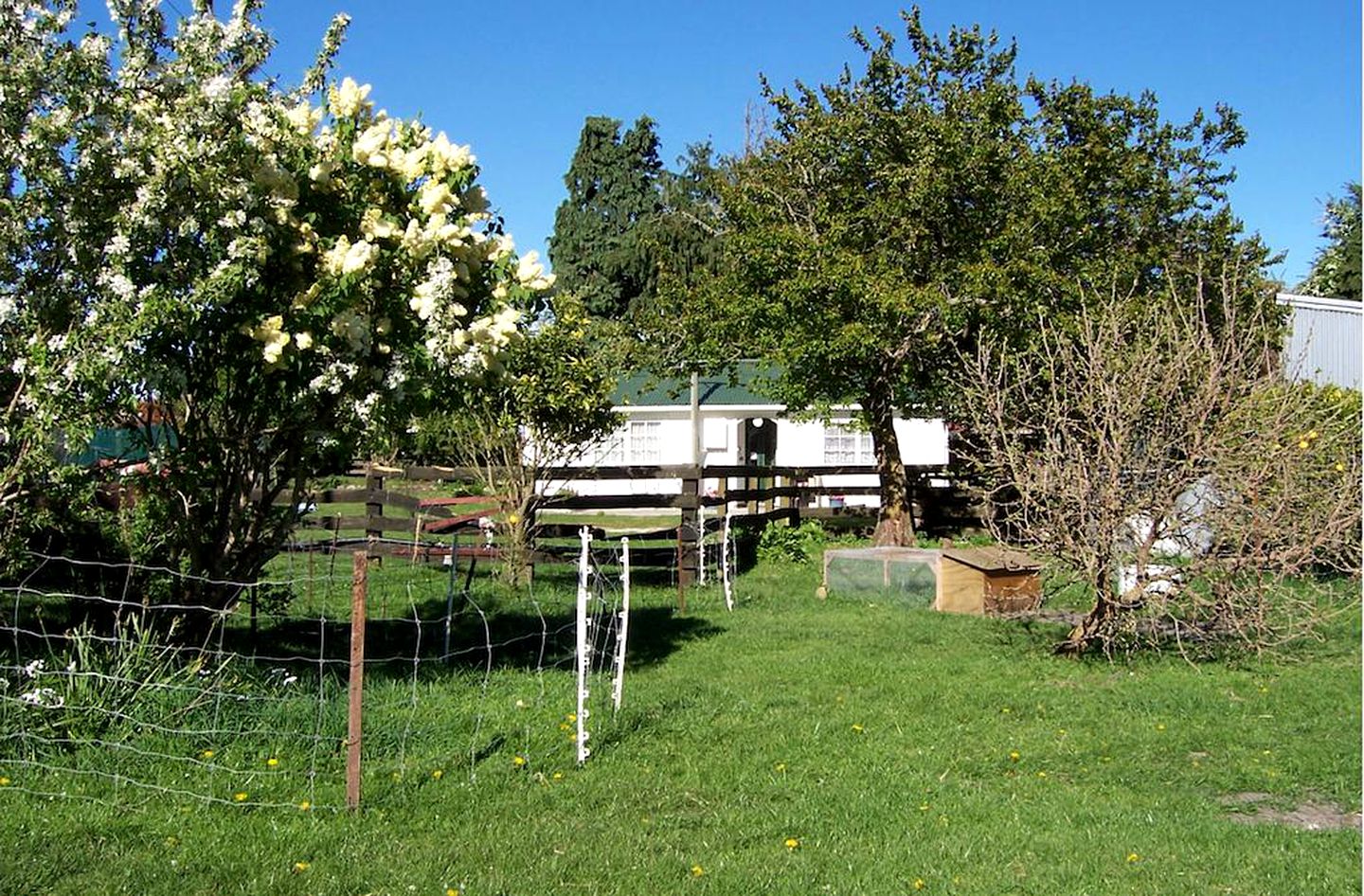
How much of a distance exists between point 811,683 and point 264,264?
4.65 m

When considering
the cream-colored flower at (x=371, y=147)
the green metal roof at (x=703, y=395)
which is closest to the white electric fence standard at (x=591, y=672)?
the cream-colored flower at (x=371, y=147)

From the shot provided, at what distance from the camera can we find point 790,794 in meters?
6.20

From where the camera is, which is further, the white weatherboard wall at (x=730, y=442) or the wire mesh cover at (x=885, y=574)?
the white weatherboard wall at (x=730, y=442)

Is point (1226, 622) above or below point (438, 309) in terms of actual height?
below

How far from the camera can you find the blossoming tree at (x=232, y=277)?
620 cm

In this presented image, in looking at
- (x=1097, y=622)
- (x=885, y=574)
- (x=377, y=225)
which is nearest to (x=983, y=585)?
(x=885, y=574)

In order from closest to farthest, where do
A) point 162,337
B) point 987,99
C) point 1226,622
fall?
point 162,337, point 1226,622, point 987,99

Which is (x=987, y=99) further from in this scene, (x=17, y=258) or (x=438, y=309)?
(x=17, y=258)

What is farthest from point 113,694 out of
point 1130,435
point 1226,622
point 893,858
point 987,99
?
point 987,99

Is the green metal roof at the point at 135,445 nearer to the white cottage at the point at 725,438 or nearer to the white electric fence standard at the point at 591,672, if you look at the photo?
the white electric fence standard at the point at 591,672

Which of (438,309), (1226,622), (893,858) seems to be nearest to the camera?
(893,858)

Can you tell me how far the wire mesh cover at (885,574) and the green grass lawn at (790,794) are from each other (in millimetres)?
3129

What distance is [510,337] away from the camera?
7055mm

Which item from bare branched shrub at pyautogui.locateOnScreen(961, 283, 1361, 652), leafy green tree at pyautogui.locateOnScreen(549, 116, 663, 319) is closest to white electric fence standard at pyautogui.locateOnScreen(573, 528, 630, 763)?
bare branched shrub at pyautogui.locateOnScreen(961, 283, 1361, 652)
